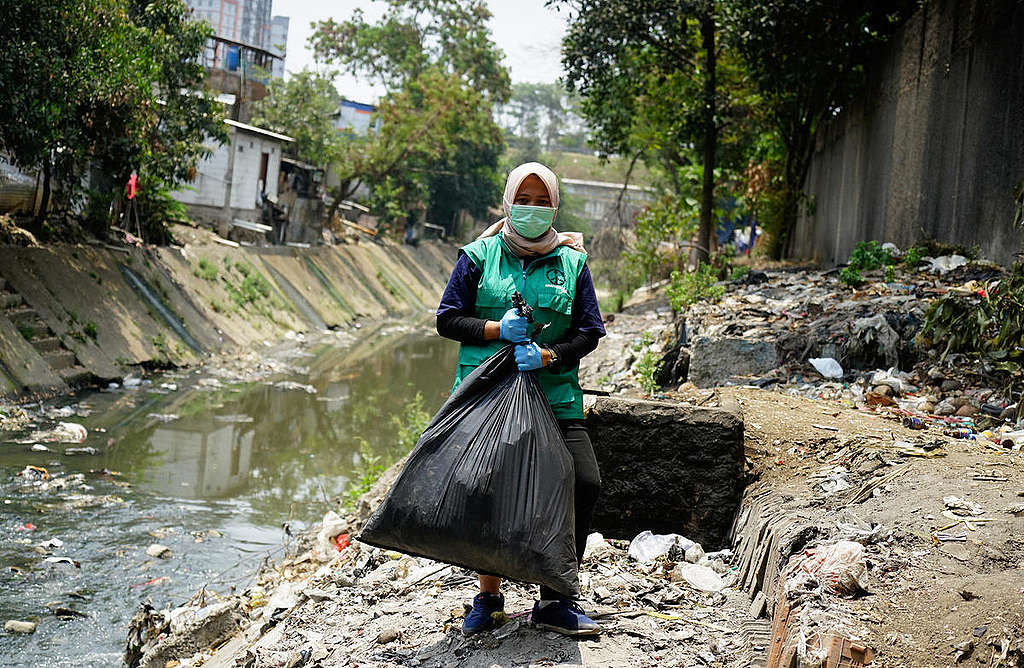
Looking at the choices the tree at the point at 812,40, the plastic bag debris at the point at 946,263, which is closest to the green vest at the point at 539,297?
the plastic bag debris at the point at 946,263

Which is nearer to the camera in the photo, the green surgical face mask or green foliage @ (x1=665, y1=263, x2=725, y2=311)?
the green surgical face mask

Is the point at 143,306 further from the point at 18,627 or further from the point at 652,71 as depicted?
the point at 18,627

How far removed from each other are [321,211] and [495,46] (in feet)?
46.3

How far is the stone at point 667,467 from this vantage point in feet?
14.4

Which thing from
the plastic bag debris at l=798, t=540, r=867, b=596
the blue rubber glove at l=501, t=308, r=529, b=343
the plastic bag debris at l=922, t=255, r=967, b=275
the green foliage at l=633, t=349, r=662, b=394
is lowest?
the plastic bag debris at l=798, t=540, r=867, b=596

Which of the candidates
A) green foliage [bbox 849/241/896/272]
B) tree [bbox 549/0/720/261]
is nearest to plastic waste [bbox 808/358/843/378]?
green foliage [bbox 849/241/896/272]

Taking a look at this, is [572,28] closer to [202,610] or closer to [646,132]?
[646,132]

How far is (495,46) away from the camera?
40.4m

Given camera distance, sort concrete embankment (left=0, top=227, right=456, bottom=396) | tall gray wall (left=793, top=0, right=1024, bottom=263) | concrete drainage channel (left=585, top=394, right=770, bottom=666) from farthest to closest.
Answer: concrete embankment (left=0, top=227, right=456, bottom=396) < tall gray wall (left=793, top=0, right=1024, bottom=263) < concrete drainage channel (left=585, top=394, right=770, bottom=666)

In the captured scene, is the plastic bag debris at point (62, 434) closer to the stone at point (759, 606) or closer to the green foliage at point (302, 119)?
the stone at point (759, 606)

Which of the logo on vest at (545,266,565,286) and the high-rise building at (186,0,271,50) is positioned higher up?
the high-rise building at (186,0,271,50)

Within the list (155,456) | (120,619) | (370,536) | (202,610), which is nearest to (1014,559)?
(370,536)

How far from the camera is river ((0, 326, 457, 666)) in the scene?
5.71 m

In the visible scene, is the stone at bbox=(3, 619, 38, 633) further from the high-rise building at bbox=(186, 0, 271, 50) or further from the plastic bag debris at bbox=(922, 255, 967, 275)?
the high-rise building at bbox=(186, 0, 271, 50)
